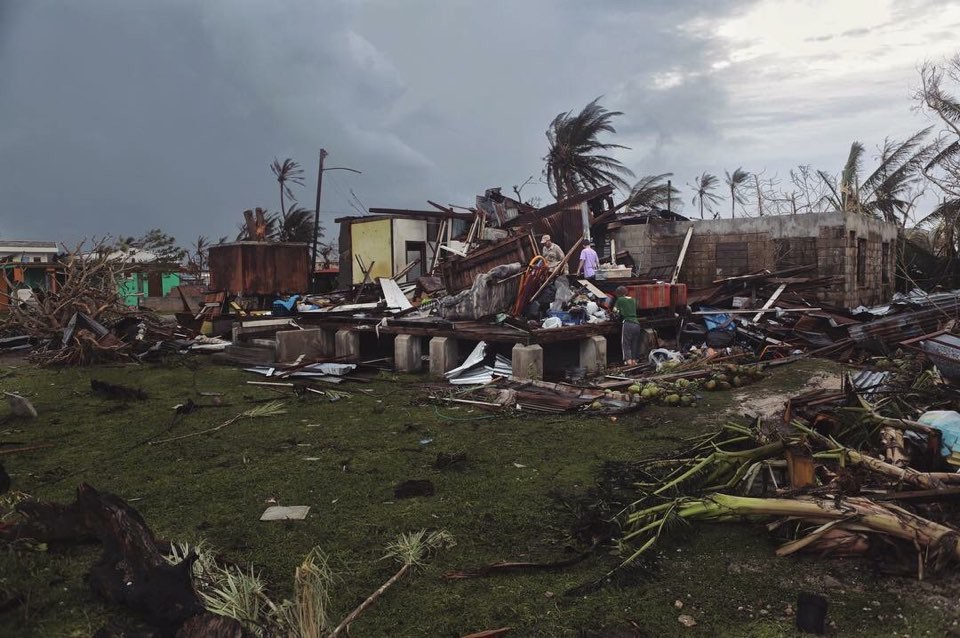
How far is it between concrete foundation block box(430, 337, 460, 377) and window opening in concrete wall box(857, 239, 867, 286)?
11.4 metres

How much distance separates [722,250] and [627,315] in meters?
5.85

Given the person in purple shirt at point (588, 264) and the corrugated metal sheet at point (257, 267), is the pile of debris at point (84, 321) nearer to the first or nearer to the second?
the corrugated metal sheet at point (257, 267)

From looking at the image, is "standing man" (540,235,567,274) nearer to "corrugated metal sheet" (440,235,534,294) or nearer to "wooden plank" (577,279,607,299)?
"wooden plank" (577,279,607,299)

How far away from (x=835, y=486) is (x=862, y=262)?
1462 centimetres

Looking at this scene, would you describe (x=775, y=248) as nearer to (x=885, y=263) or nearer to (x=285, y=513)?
(x=885, y=263)

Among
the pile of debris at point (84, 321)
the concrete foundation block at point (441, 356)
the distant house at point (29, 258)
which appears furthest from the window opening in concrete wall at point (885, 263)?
the distant house at point (29, 258)

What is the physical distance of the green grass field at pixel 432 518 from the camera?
330cm

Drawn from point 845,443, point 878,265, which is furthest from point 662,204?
point 845,443

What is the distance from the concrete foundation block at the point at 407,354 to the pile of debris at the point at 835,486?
22.0 ft

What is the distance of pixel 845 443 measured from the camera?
498cm

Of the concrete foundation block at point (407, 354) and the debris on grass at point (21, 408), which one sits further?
the concrete foundation block at point (407, 354)

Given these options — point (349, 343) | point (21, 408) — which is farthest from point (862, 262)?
point (21, 408)

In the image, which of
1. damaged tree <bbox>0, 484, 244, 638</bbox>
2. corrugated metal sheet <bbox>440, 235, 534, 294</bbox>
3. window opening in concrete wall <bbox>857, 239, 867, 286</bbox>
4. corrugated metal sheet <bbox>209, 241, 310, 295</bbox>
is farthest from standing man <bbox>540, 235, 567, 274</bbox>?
damaged tree <bbox>0, 484, 244, 638</bbox>

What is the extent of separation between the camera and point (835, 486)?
4.04 m
